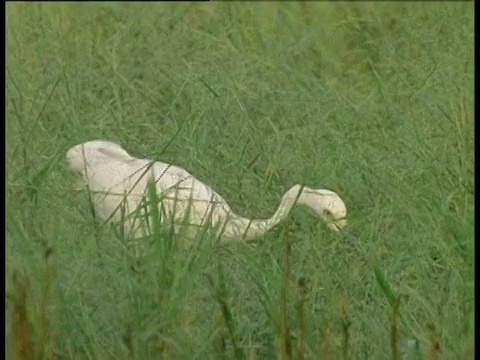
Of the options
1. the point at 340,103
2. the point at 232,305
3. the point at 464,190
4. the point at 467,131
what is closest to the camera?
the point at 232,305

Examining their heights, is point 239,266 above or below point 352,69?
below

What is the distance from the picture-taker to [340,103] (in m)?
3.87

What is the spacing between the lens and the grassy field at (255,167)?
2273 millimetres

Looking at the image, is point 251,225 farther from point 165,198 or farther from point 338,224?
point 165,198

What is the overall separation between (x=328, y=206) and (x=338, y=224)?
0.09m

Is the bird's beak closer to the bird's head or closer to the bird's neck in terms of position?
the bird's head

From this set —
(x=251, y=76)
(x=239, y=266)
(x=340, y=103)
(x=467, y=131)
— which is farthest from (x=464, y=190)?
(x=251, y=76)

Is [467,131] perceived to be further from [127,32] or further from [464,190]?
[127,32]

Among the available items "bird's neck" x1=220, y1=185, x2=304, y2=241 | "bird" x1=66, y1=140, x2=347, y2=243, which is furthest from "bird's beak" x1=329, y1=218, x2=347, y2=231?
"bird's neck" x1=220, y1=185, x2=304, y2=241

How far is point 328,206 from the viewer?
313 cm

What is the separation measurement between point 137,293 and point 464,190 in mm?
993

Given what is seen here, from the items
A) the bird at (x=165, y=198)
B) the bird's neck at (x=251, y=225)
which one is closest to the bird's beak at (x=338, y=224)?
the bird at (x=165, y=198)

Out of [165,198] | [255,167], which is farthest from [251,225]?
[255,167]

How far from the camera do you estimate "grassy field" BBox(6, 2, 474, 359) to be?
2.27 metres
